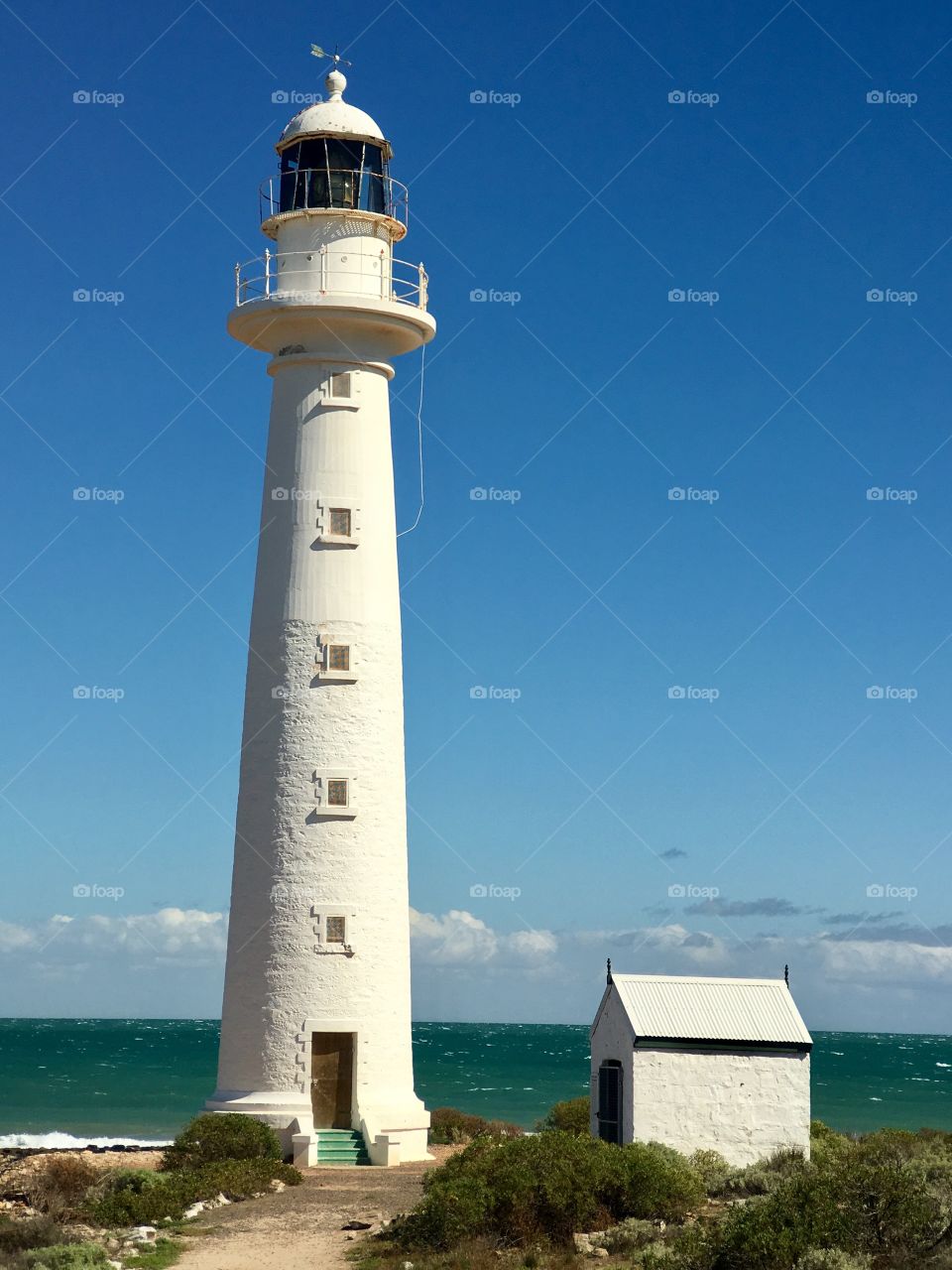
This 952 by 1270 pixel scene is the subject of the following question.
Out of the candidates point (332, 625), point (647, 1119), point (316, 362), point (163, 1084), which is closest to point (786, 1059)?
point (647, 1119)

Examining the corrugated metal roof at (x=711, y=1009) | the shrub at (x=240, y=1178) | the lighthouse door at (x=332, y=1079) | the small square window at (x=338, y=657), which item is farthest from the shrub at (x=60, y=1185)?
the small square window at (x=338, y=657)

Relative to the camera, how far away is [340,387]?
27.0 metres

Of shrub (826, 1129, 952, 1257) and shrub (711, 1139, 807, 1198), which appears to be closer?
shrub (826, 1129, 952, 1257)

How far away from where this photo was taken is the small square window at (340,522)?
87.5 ft

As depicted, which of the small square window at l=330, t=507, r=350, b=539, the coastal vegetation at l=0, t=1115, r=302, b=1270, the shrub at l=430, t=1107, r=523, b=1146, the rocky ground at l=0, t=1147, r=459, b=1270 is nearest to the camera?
the coastal vegetation at l=0, t=1115, r=302, b=1270

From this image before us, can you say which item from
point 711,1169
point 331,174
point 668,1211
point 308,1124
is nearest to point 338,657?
point 308,1124

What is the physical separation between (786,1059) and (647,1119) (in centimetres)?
209

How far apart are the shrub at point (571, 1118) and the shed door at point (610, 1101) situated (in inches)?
115

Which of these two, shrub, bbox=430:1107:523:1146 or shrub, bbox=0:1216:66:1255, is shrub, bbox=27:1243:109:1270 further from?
shrub, bbox=430:1107:523:1146

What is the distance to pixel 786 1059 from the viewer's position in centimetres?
2261

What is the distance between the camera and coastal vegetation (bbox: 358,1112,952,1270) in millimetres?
15430

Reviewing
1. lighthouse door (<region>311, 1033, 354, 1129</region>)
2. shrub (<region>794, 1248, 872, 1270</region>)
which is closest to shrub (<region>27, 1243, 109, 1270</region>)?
shrub (<region>794, 1248, 872, 1270</region>)

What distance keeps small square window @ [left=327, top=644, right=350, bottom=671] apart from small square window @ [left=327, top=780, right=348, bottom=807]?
1795 mm

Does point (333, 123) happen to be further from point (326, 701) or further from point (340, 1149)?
point (340, 1149)
